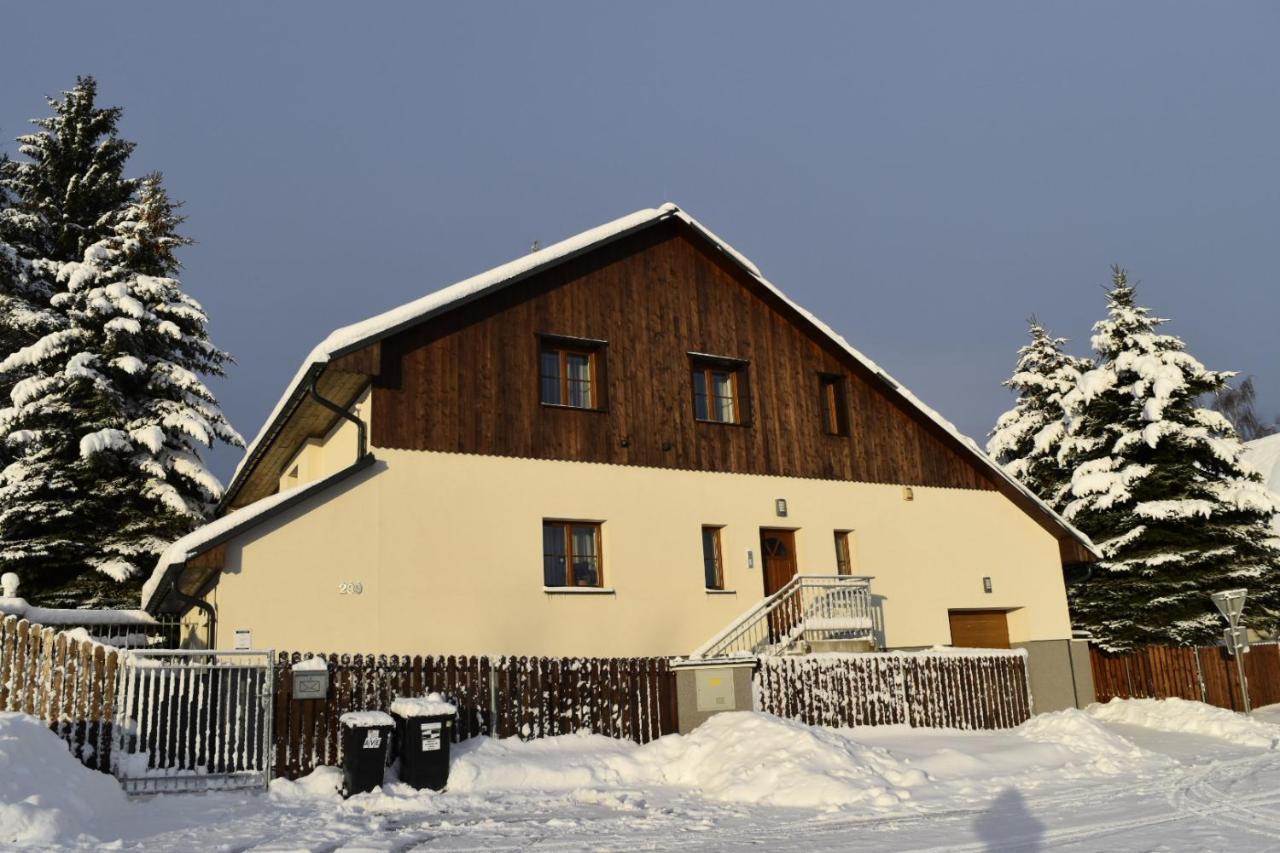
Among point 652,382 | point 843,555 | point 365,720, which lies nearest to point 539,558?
point 652,382

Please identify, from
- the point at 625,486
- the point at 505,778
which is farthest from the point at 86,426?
the point at 505,778

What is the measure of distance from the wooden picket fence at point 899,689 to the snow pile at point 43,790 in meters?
8.98

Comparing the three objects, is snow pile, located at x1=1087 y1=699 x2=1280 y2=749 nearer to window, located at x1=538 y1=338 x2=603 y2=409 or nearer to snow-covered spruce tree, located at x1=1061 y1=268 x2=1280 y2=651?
snow-covered spruce tree, located at x1=1061 y1=268 x2=1280 y2=651

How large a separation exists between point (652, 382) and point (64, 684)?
1037 cm

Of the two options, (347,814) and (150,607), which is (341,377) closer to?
(150,607)

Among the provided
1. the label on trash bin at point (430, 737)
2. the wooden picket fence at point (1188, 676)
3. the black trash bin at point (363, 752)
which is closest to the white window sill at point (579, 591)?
the label on trash bin at point (430, 737)

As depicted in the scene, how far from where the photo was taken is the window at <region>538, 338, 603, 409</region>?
1795 centimetres

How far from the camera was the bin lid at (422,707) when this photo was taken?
12.2m

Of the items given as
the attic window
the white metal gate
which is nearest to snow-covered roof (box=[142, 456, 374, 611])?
the white metal gate

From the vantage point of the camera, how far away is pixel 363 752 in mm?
11719

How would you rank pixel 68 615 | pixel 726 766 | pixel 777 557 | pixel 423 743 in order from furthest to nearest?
pixel 777 557
pixel 68 615
pixel 726 766
pixel 423 743

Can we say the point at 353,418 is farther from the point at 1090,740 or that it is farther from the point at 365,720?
the point at 1090,740

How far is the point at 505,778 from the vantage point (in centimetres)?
1248

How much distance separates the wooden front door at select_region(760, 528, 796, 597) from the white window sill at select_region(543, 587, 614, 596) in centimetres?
348
